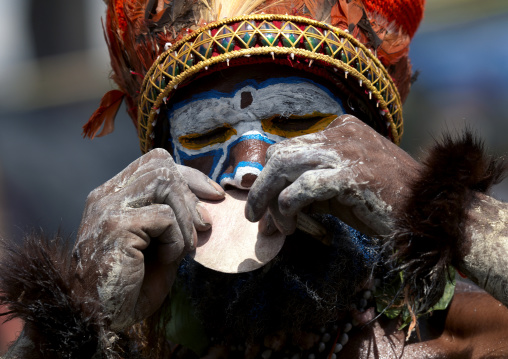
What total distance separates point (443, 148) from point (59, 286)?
1.23 meters

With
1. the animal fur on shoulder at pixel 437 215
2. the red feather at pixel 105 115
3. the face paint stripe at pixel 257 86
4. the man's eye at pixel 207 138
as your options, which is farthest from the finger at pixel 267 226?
the red feather at pixel 105 115

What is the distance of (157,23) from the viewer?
2873 mm

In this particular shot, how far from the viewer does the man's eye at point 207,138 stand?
107 inches

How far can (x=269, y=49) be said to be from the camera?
103 inches

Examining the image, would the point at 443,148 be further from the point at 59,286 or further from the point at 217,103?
the point at 59,286

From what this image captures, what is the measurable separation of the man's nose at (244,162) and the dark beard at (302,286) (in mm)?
293

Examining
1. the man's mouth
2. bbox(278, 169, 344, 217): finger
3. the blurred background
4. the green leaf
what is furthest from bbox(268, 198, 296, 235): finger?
the blurred background

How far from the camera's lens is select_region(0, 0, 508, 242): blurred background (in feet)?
20.9

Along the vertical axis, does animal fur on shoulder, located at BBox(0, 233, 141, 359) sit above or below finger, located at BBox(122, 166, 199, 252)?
below

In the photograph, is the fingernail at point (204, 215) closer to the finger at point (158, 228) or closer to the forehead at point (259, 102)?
the finger at point (158, 228)

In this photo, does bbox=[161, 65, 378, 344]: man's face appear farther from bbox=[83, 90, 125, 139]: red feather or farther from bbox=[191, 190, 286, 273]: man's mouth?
bbox=[83, 90, 125, 139]: red feather

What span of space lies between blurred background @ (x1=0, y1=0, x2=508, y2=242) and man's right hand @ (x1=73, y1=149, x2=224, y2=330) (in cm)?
337

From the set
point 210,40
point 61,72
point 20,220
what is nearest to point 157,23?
point 210,40

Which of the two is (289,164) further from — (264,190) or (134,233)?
(134,233)
